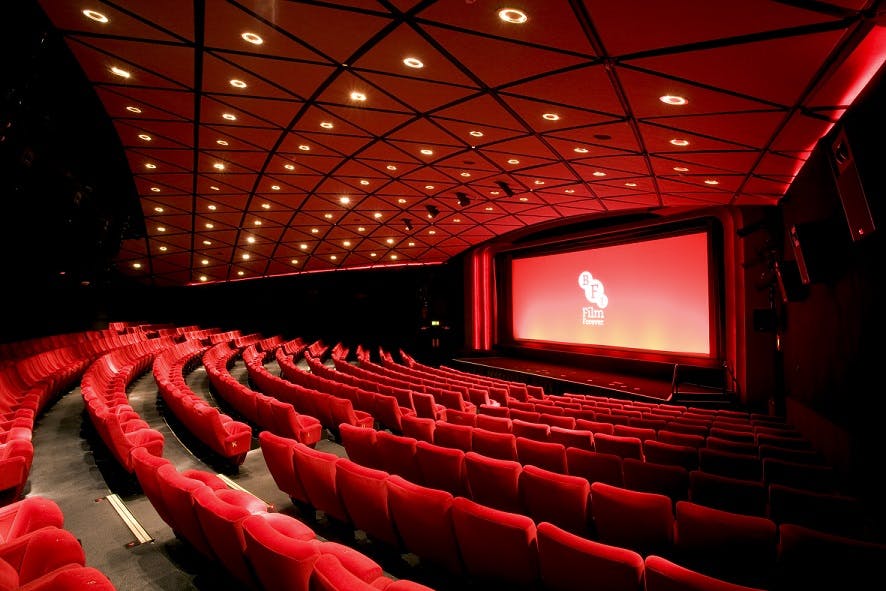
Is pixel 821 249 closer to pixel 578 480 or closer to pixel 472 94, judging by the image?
pixel 472 94

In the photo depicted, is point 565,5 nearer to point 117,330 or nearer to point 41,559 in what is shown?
point 41,559

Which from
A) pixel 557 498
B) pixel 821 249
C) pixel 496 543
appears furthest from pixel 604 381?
pixel 496 543

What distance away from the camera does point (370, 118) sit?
527 centimetres

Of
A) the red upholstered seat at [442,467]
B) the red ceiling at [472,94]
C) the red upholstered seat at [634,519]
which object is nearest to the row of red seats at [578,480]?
the red upholstered seat at [442,467]

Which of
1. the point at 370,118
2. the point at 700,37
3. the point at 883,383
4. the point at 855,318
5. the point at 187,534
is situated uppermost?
the point at 370,118

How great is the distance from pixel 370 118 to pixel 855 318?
5.41m

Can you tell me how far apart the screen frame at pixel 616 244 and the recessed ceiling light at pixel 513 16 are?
28.3 feet

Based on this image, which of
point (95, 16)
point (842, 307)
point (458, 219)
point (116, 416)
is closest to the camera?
point (95, 16)

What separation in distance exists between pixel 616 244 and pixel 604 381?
3.59 metres

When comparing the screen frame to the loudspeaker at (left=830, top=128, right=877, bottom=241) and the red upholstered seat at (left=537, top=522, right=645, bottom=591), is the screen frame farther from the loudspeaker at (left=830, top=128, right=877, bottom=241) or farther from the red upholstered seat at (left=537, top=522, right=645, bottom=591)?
the red upholstered seat at (left=537, top=522, right=645, bottom=591)

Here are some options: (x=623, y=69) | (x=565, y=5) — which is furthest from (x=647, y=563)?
(x=623, y=69)

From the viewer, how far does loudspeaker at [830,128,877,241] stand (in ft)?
12.1

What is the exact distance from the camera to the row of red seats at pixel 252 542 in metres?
1.62

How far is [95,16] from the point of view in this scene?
351cm
